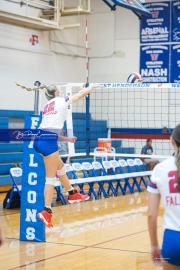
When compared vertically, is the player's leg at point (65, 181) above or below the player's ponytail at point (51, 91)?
below

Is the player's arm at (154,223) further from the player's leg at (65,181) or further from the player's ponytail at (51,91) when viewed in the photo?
the player's ponytail at (51,91)

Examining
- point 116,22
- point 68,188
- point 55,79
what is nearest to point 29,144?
point 68,188

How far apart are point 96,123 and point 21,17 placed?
4447 millimetres

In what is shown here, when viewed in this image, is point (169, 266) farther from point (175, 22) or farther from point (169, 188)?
point (175, 22)

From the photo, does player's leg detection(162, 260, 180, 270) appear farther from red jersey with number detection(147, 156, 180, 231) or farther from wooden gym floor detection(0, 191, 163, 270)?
wooden gym floor detection(0, 191, 163, 270)

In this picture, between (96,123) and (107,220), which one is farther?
(96,123)

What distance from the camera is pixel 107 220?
30.7ft

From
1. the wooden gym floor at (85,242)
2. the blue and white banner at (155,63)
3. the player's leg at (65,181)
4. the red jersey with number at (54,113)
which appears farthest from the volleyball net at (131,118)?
the red jersey with number at (54,113)

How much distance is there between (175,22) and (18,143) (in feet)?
21.1

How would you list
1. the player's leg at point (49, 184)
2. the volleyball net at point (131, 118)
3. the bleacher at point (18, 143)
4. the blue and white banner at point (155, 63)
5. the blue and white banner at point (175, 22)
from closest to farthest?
the player's leg at point (49, 184), the bleacher at point (18, 143), the volleyball net at point (131, 118), the blue and white banner at point (175, 22), the blue and white banner at point (155, 63)

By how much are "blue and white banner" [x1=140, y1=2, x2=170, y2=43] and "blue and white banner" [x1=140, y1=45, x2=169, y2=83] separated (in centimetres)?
28

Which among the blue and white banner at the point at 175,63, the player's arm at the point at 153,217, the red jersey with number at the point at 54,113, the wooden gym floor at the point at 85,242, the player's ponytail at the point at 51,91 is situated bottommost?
the wooden gym floor at the point at 85,242

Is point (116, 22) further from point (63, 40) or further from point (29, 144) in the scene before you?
point (29, 144)

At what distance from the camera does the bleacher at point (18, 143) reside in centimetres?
1372
